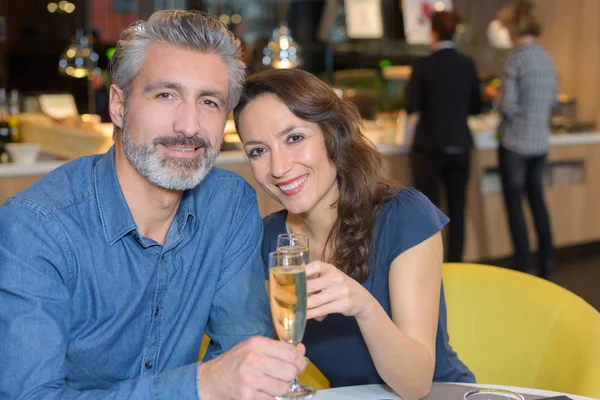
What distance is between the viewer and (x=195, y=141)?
1.67m

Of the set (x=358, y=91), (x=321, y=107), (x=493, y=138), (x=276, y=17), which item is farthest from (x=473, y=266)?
(x=276, y=17)

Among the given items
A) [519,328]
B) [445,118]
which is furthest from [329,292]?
[445,118]

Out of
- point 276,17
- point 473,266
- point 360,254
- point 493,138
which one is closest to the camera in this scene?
point 360,254

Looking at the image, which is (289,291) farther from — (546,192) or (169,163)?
(546,192)

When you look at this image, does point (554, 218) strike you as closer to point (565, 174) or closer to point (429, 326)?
point (565, 174)

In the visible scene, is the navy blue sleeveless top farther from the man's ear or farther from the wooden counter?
the wooden counter

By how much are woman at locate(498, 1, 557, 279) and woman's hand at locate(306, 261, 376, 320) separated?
3.96 metres

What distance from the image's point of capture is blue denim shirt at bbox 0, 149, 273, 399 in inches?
55.9

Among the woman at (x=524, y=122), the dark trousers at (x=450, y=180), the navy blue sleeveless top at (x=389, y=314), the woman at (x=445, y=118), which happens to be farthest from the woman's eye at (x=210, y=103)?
the woman at (x=524, y=122)

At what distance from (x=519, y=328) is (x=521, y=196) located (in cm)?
336

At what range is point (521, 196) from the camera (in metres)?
5.38

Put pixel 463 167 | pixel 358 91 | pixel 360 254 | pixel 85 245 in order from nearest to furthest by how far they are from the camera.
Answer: pixel 85 245
pixel 360 254
pixel 463 167
pixel 358 91

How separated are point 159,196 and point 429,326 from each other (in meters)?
0.66

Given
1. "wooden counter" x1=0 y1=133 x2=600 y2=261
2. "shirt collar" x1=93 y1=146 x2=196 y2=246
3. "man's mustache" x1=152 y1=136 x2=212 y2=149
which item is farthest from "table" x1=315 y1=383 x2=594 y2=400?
"wooden counter" x1=0 y1=133 x2=600 y2=261
